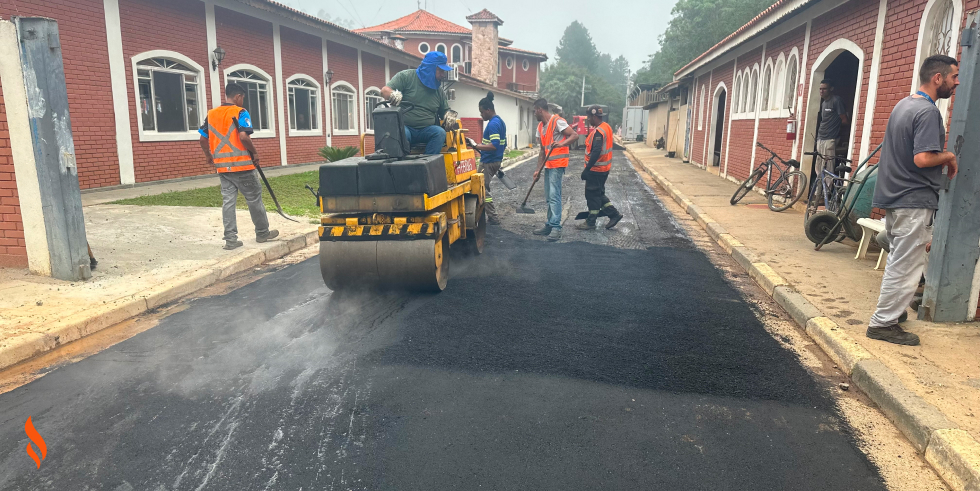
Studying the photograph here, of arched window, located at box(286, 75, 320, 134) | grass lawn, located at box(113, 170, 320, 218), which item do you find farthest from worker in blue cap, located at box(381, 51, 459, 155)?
arched window, located at box(286, 75, 320, 134)

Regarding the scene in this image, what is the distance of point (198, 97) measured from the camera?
14.6 m

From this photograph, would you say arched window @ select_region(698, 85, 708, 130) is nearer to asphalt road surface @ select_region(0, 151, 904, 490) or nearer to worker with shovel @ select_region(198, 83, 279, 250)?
Result: asphalt road surface @ select_region(0, 151, 904, 490)

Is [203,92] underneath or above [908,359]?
above

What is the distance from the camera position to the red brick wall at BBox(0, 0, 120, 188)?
11.1 meters

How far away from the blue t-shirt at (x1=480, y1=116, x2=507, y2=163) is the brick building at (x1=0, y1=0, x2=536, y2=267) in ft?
18.8

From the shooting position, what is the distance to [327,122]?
20.6 metres

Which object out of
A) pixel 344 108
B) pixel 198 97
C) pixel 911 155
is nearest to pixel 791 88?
pixel 911 155

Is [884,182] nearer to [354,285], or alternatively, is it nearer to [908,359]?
[908,359]

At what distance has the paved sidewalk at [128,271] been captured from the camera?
14.9 feet

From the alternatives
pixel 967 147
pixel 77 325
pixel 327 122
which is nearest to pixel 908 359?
pixel 967 147

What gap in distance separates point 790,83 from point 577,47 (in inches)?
4404

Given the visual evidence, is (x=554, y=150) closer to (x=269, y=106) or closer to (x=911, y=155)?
(x=911, y=155)

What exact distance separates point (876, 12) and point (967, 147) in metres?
5.70

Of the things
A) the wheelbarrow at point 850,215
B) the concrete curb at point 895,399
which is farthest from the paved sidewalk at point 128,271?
the wheelbarrow at point 850,215
